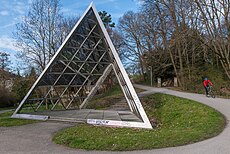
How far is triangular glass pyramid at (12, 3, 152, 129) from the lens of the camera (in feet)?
39.6

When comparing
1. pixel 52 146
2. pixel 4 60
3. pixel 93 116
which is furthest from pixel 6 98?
Result: pixel 52 146

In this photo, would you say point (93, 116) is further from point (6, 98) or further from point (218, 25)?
point (6, 98)

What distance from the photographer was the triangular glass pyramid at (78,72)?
12.1 m

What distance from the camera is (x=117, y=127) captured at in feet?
27.9

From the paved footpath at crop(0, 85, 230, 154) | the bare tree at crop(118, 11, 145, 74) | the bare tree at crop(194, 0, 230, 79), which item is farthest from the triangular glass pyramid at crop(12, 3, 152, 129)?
the bare tree at crop(118, 11, 145, 74)

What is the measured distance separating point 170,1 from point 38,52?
1601cm

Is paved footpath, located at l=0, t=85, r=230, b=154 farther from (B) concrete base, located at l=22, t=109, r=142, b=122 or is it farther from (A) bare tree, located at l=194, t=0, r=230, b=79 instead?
(A) bare tree, located at l=194, t=0, r=230, b=79

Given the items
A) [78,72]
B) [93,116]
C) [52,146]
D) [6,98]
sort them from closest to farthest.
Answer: [52,146] < [93,116] < [78,72] < [6,98]

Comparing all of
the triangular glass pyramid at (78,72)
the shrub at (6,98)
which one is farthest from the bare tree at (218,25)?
the shrub at (6,98)

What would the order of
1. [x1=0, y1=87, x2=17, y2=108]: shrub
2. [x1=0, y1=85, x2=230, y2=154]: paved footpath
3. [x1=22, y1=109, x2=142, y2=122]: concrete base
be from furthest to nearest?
[x1=0, y1=87, x2=17, y2=108]: shrub → [x1=22, y1=109, x2=142, y2=122]: concrete base → [x1=0, y1=85, x2=230, y2=154]: paved footpath

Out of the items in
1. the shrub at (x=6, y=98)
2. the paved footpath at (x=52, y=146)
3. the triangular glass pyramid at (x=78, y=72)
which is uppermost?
the triangular glass pyramid at (x=78, y=72)

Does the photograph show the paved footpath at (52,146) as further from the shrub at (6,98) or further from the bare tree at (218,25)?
the shrub at (6,98)

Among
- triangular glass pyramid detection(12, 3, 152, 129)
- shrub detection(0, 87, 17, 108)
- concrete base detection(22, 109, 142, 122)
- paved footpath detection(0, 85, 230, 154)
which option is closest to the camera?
paved footpath detection(0, 85, 230, 154)

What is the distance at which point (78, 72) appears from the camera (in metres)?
14.7
